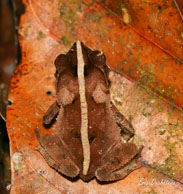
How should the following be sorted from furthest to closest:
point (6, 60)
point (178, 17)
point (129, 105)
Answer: point (6, 60)
point (129, 105)
point (178, 17)

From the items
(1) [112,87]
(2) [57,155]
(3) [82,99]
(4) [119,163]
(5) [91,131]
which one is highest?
(1) [112,87]

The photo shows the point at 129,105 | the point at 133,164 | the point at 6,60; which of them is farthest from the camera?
the point at 6,60

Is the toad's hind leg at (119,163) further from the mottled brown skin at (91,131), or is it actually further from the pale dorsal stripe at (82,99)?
the pale dorsal stripe at (82,99)

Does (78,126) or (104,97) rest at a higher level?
(104,97)

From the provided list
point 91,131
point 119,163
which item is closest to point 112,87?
point 91,131

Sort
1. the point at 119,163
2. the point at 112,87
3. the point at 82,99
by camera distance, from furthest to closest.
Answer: the point at 112,87 → the point at 119,163 → the point at 82,99

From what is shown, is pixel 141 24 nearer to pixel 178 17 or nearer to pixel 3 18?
pixel 178 17

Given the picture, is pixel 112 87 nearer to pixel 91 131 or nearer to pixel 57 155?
pixel 91 131

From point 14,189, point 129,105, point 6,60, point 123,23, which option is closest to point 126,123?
point 129,105
